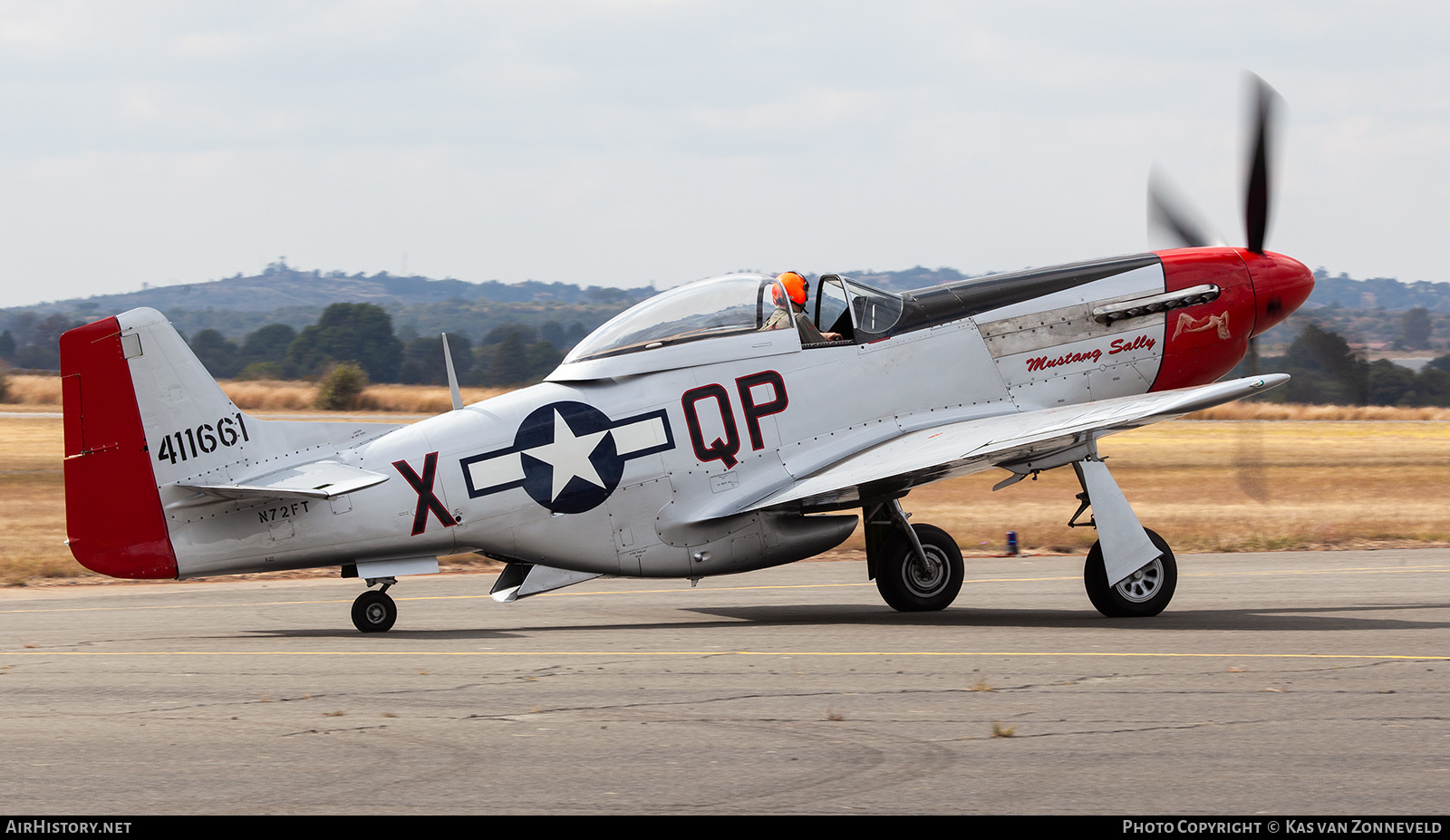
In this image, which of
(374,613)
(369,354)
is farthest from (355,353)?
(374,613)

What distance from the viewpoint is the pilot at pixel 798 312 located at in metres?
13.0

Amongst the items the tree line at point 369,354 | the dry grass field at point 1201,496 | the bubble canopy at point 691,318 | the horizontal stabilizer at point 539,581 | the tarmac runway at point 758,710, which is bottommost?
the dry grass field at point 1201,496

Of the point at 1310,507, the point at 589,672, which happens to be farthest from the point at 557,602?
the point at 1310,507

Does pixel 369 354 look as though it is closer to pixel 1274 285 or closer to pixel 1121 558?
pixel 1274 285

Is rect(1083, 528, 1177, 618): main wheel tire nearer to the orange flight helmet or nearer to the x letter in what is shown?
the orange flight helmet

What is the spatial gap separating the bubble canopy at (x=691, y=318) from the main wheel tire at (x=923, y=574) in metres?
2.41

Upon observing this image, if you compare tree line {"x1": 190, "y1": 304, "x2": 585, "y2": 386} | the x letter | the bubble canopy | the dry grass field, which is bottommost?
the dry grass field

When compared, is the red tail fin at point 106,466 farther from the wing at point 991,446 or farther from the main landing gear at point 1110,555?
the main landing gear at point 1110,555

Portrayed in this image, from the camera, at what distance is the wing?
11.0 metres

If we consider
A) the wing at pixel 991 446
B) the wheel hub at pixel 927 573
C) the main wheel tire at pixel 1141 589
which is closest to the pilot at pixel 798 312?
the wing at pixel 991 446

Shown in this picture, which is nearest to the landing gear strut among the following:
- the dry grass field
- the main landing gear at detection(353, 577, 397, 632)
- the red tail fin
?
the main landing gear at detection(353, 577, 397, 632)

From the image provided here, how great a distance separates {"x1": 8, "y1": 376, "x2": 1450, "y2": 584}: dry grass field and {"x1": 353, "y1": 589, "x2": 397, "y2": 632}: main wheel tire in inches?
425

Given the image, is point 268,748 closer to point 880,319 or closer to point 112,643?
point 112,643

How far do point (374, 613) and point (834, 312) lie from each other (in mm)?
5160
